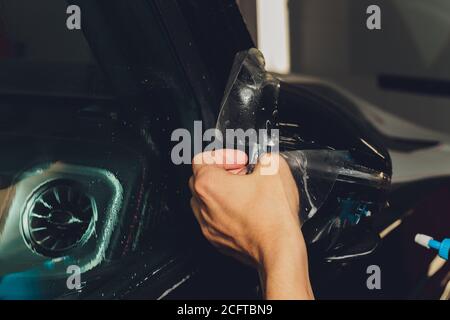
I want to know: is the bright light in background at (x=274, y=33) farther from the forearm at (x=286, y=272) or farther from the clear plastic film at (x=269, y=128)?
the forearm at (x=286, y=272)

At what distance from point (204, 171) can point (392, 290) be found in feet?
2.91

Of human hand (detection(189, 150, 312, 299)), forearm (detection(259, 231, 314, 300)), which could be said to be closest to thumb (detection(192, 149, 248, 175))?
human hand (detection(189, 150, 312, 299))

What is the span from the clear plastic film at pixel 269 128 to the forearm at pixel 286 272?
0.60ft

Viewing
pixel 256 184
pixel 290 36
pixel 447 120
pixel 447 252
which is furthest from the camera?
pixel 290 36

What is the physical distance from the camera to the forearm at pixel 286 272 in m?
1.10

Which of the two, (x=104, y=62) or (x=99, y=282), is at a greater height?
(x=104, y=62)

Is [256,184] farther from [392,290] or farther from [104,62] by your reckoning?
[392,290]

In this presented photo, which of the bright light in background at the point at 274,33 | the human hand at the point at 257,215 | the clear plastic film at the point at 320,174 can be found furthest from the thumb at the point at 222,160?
the bright light in background at the point at 274,33

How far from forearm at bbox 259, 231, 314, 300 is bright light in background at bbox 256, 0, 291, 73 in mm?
5362

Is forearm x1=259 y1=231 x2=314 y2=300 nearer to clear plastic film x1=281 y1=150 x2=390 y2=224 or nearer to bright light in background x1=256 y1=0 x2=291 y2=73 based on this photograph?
clear plastic film x1=281 y1=150 x2=390 y2=224

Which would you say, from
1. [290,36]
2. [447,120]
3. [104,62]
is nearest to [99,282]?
[104,62]

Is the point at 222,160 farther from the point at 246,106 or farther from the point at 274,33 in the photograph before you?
the point at 274,33

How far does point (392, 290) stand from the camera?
1.75 meters

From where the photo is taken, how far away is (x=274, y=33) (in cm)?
695
